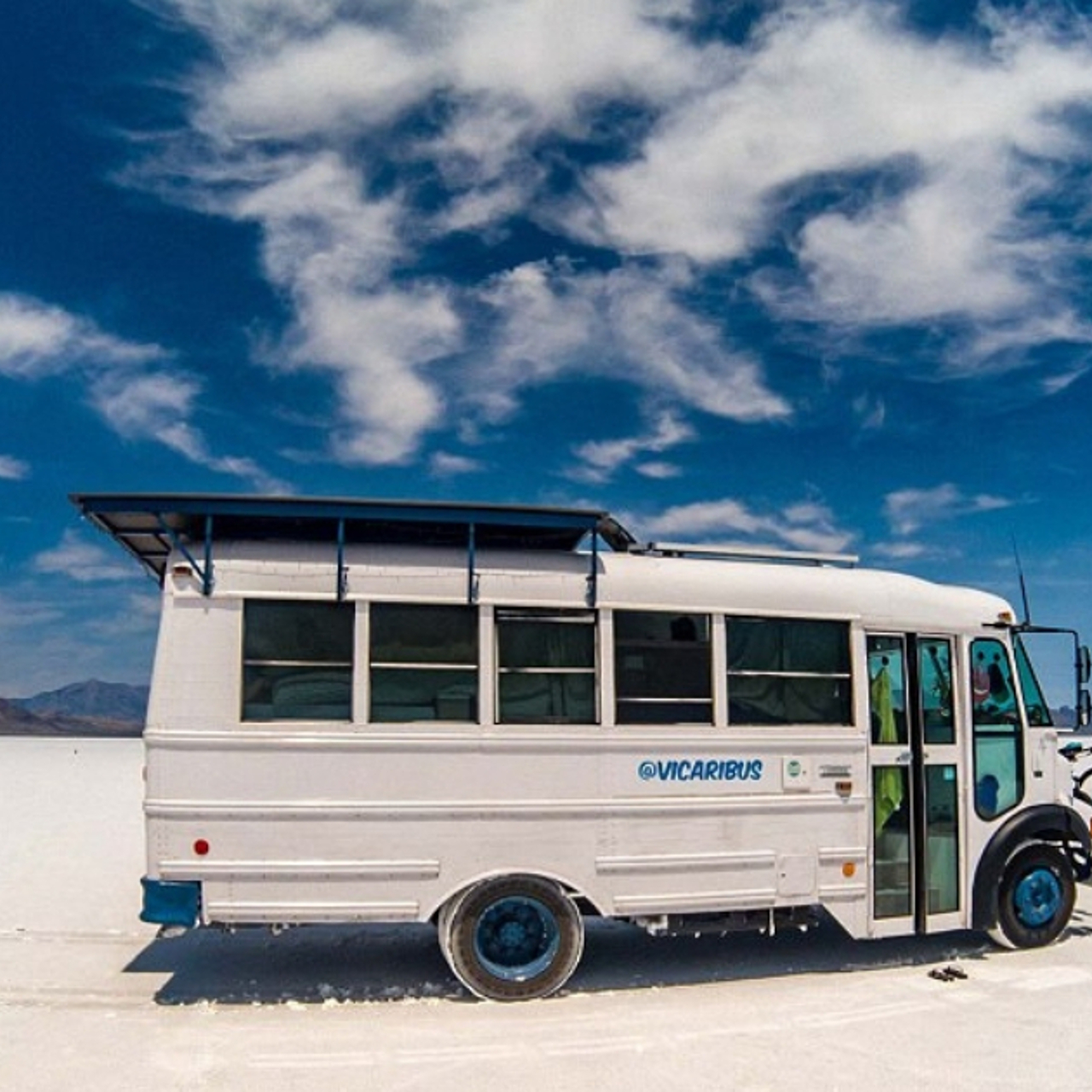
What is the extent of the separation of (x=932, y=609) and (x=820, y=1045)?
12.8 feet

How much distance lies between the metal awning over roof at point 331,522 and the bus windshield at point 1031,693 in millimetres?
3959

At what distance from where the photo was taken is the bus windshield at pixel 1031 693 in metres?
9.62

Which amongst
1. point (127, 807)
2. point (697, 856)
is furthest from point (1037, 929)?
point (127, 807)

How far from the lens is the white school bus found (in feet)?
25.5

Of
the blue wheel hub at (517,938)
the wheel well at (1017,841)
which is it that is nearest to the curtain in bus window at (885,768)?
the wheel well at (1017,841)

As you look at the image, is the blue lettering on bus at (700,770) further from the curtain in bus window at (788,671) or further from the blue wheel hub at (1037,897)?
the blue wheel hub at (1037,897)

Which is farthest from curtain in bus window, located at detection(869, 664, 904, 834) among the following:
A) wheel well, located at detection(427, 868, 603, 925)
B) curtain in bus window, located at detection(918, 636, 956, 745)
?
wheel well, located at detection(427, 868, 603, 925)

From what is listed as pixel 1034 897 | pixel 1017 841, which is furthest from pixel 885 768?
pixel 1034 897

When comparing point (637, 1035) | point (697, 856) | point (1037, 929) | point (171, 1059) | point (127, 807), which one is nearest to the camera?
point (171, 1059)

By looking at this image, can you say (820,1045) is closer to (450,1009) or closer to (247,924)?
(450,1009)

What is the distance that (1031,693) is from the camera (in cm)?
970

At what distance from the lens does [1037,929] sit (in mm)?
9484

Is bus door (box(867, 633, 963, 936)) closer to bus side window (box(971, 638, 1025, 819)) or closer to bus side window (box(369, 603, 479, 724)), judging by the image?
bus side window (box(971, 638, 1025, 819))

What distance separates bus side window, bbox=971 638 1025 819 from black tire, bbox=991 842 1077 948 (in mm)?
490
